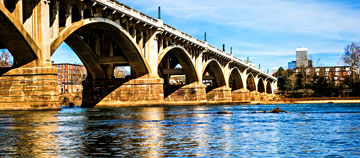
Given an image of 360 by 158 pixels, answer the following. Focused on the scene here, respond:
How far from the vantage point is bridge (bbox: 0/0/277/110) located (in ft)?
130

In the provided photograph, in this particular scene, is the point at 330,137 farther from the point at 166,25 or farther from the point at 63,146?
the point at 166,25

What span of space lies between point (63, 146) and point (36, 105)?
22891 mm

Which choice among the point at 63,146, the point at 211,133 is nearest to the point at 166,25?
the point at 211,133

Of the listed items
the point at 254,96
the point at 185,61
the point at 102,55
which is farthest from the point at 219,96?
the point at 254,96

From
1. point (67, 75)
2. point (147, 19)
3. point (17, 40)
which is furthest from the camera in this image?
point (67, 75)

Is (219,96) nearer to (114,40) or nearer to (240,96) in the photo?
(240,96)

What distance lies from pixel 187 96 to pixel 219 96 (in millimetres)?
→ 23078

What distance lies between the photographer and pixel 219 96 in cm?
11325

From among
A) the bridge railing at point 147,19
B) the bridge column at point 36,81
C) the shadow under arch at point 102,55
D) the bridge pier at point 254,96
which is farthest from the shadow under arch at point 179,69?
the bridge pier at point 254,96

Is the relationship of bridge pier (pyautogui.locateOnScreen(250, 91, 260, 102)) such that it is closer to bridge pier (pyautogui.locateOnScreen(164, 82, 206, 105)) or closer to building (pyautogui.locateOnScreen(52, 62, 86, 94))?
bridge pier (pyautogui.locateOnScreen(164, 82, 206, 105))

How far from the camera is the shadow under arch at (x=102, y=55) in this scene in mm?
60700

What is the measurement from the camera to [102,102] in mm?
72000

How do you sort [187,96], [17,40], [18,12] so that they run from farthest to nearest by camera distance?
[187,96]
[17,40]
[18,12]

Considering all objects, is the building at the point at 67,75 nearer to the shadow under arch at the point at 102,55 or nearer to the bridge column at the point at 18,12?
the shadow under arch at the point at 102,55
